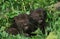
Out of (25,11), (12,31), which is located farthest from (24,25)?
(25,11)

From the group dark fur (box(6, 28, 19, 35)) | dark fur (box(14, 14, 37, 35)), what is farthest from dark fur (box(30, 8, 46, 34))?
dark fur (box(6, 28, 19, 35))

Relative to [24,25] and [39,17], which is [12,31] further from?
[39,17]

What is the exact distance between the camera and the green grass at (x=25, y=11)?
230 inches

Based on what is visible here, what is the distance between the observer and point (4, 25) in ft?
21.2

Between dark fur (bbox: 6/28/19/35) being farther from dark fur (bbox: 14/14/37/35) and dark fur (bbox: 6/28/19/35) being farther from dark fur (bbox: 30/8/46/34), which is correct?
dark fur (bbox: 30/8/46/34)

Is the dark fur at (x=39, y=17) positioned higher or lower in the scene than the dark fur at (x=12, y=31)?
higher

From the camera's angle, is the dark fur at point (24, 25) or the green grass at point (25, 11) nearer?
the green grass at point (25, 11)

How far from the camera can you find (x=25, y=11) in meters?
6.82

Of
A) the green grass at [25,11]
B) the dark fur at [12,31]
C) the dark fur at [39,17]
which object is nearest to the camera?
the green grass at [25,11]

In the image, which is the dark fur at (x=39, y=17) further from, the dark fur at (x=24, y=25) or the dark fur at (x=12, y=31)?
the dark fur at (x=12, y=31)

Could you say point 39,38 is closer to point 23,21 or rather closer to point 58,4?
point 23,21

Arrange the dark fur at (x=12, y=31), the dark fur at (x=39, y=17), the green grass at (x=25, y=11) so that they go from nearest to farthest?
the green grass at (x=25, y=11) → the dark fur at (x=12, y=31) → the dark fur at (x=39, y=17)

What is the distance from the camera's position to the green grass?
5.84 metres

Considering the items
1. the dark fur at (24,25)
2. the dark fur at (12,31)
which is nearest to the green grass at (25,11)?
the dark fur at (12,31)
